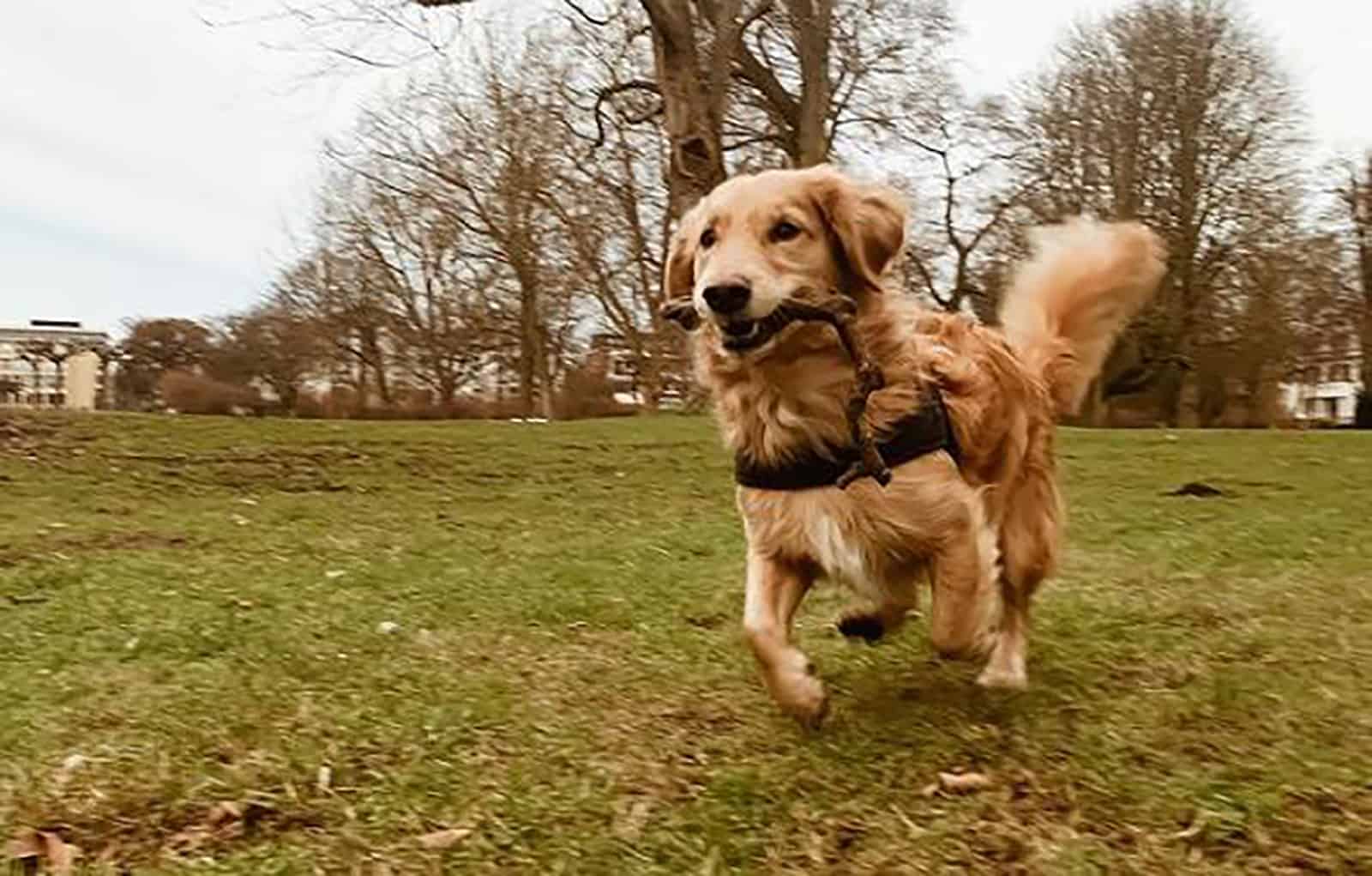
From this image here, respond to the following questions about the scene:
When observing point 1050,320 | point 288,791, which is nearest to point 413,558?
point 1050,320

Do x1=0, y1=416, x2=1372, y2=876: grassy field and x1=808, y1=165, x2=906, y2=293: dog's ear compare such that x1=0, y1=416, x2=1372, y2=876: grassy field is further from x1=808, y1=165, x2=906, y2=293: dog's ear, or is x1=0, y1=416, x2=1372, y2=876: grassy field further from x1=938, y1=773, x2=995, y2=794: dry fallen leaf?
x1=808, y1=165, x2=906, y2=293: dog's ear

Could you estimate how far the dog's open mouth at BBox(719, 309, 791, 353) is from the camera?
3654 millimetres

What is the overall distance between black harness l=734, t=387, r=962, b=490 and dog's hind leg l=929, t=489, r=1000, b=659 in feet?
0.69

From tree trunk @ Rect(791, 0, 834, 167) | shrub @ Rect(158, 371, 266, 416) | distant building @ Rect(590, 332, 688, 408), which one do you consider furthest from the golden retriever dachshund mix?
shrub @ Rect(158, 371, 266, 416)

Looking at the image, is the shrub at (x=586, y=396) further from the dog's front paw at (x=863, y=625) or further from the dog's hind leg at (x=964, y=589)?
the dog's hind leg at (x=964, y=589)

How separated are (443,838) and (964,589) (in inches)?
65.0

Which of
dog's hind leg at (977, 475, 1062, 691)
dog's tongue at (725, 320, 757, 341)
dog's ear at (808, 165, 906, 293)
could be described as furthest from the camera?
dog's hind leg at (977, 475, 1062, 691)

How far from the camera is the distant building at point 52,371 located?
120 feet

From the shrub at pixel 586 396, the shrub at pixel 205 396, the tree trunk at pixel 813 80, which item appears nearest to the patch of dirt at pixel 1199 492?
the tree trunk at pixel 813 80

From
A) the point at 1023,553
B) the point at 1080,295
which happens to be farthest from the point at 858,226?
the point at 1080,295

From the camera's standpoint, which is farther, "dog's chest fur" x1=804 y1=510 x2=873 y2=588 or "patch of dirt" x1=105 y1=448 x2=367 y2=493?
"patch of dirt" x1=105 y1=448 x2=367 y2=493

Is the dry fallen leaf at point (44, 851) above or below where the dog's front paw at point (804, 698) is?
below

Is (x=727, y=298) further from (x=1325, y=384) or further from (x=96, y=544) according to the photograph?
(x=1325, y=384)

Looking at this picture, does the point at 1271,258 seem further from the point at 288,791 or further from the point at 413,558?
the point at 288,791
